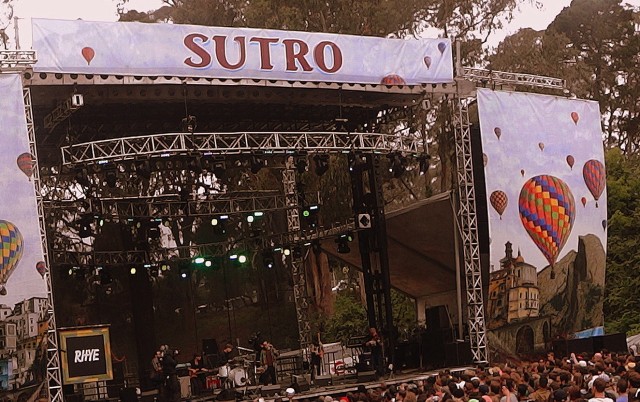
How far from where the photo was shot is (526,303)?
23.6 meters

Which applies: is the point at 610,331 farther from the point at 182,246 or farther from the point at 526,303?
the point at 182,246

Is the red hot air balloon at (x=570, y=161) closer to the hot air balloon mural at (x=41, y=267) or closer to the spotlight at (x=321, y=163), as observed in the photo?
the spotlight at (x=321, y=163)

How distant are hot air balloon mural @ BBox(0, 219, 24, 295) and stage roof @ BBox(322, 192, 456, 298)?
9.91 meters

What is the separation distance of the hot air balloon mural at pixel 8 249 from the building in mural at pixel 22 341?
421 mm

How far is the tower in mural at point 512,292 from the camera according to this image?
2295 centimetres

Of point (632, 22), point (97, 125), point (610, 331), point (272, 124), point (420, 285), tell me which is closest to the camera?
point (97, 125)

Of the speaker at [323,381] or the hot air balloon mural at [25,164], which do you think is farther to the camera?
the speaker at [323,381]

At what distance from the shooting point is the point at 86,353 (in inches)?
711

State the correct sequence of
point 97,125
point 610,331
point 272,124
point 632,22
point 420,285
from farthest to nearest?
point 632,22 → point 610,331 → point 420,285 → point 272,124 → point 97,125

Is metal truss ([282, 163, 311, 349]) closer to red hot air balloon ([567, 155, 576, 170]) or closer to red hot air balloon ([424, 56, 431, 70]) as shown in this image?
red hot air balloon ([424, 56, 431, 70])

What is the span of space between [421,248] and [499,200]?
3966 mm

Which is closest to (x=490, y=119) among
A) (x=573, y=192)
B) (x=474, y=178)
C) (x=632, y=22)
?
(x=474, y=178)

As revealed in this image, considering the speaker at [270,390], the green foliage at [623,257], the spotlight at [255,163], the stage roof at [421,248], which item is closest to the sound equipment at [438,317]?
the stage roof at [421,248]

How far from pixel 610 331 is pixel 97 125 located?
17633 mm
